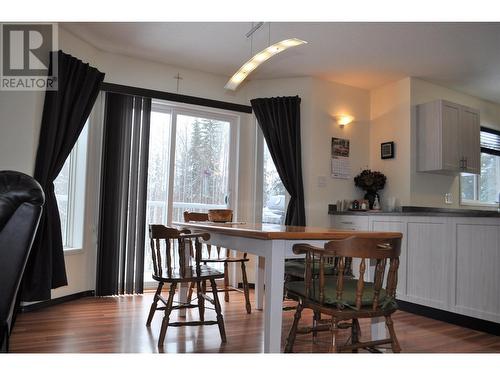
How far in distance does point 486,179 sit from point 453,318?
10.4ft

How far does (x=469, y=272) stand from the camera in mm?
3174

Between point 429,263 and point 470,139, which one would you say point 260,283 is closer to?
point 429,263

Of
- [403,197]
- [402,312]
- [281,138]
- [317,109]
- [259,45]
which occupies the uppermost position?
[259,45]

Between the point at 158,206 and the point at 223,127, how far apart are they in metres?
1.24

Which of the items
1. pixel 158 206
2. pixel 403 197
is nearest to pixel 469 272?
pixel 403 197

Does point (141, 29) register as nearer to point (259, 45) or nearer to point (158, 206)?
point (259, 45)

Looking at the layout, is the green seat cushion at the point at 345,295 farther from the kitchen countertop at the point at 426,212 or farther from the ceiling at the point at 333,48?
the ceiling at the point at 333,48

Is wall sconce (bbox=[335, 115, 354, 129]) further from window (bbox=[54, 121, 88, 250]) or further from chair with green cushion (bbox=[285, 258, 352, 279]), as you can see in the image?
window (bbox=[54, 121, 88, 250])

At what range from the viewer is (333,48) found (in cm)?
391

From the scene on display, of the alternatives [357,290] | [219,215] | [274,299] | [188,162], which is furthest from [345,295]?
[188,162]

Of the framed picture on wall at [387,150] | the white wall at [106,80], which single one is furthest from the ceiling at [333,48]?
the framed picture on wall at [387,150]

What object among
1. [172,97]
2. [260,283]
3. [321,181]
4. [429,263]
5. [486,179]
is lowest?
[260,283]

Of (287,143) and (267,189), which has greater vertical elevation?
(287,143)
